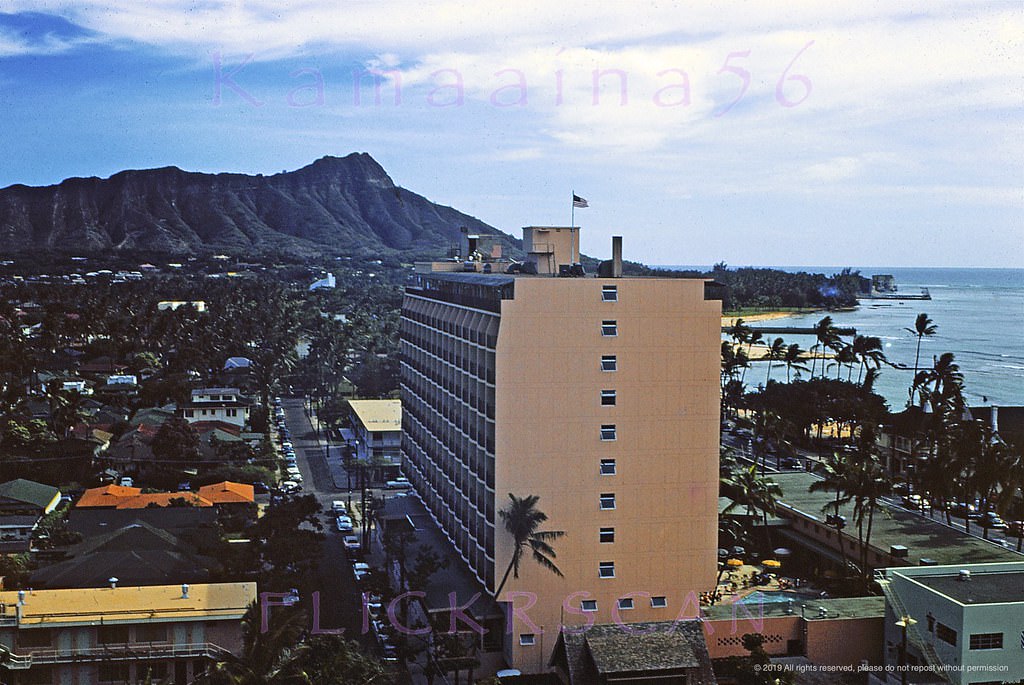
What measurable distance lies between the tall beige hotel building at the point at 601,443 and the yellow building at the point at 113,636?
598 cm

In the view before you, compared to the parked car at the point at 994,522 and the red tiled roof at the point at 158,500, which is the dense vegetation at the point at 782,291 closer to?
the parked car at the point at 994,522

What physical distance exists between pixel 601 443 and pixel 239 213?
6372 inches

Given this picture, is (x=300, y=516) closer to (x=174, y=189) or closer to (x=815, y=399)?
(x=815, y=399)

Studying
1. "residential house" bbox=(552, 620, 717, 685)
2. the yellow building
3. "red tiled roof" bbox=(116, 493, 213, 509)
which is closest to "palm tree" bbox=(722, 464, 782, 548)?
"residential house" bbox=(552, 620, 717, 685)

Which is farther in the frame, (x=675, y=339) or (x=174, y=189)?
(x=174, y=189)

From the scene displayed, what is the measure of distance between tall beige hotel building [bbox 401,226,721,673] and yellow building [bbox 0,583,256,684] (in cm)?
598

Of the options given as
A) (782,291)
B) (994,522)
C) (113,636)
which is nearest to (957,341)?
(782,291)

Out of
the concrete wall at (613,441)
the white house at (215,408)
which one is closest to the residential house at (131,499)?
the concrete wall at (613,441)

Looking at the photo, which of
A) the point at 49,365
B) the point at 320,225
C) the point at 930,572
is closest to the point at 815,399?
the point at 930,572

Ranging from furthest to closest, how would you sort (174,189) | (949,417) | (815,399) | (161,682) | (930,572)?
(174,189)
(815,399)
(949,417)
(930,572)
(161,682)

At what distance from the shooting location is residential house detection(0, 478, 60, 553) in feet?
98.7

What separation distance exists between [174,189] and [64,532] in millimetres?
154770

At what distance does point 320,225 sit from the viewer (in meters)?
178

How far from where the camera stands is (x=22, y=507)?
103ft
